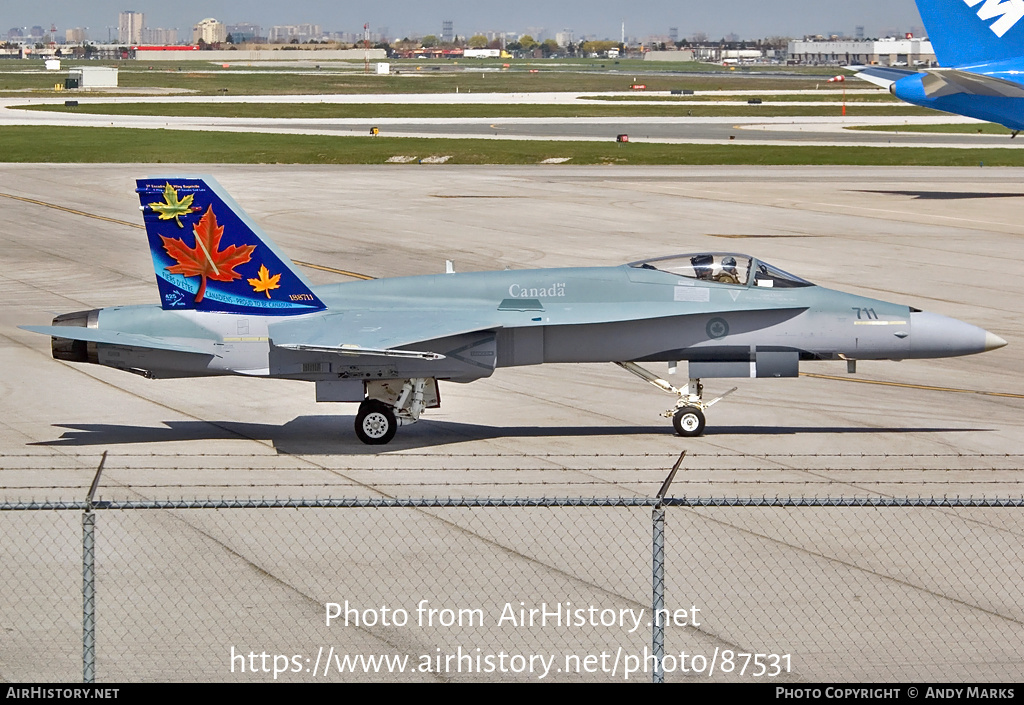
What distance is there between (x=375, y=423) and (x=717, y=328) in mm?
5153

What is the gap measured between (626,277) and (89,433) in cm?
831

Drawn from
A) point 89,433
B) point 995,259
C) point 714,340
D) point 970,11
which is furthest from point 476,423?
point 970,11

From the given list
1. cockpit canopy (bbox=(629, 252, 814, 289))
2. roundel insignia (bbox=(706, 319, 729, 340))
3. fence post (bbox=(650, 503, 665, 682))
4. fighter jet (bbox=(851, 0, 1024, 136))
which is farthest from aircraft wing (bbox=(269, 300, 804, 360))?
fighter jet (bbox=(851, 0, 1024, 136))

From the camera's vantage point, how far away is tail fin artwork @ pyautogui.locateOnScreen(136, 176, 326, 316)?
18828mm

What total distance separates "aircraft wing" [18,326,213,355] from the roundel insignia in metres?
7.25

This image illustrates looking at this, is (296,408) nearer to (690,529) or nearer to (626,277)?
(626,277)

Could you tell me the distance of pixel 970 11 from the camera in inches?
1980

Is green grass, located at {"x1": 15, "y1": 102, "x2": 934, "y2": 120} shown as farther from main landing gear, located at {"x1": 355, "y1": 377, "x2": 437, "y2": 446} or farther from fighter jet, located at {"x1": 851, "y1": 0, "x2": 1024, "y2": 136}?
main landing gear, located at {"x1": 355, "y1": 377, "x2": 437, "y2": 446}

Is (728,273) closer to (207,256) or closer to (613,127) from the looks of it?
(207,256)

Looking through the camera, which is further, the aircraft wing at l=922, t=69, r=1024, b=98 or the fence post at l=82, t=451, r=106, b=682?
the aircraft wing at l=922, t=69, r=1024, b=98

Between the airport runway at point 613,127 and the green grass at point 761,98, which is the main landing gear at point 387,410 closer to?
the airport runway at point 613,127

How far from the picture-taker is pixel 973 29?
167 ft

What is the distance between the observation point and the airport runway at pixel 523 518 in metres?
11.8

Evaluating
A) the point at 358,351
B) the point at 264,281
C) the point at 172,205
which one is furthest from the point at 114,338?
the point at 358,351
